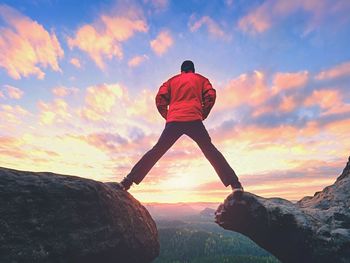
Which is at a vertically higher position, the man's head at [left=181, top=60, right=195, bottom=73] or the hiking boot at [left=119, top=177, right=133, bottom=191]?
the man's head at [left=181, top=60, right=195, bottom=73]

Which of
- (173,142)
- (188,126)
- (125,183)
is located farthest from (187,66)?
(125,183)

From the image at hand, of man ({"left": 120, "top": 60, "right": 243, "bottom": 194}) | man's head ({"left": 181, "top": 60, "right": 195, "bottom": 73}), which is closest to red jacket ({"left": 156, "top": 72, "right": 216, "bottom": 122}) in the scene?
man ({"left": 120, "top": 60, "right": 243, "bottom": 194})

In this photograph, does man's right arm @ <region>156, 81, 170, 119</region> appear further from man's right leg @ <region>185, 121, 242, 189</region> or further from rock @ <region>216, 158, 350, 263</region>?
rock @ <region>216, 158, 350, 263</region>

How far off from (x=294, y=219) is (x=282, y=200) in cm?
138

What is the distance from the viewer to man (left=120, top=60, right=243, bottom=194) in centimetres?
884

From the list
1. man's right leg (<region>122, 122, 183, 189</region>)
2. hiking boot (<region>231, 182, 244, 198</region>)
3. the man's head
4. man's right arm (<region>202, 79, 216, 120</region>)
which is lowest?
hiking boot (<region>231, 182, 244, 198</region>)

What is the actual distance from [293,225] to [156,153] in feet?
16.8

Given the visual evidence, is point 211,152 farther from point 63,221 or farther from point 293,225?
point 63,221

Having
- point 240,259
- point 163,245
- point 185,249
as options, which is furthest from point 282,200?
point 163,245

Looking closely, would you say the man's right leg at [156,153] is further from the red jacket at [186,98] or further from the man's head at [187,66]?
the man's head at [187,66]

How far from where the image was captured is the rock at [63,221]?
5984 millimetres

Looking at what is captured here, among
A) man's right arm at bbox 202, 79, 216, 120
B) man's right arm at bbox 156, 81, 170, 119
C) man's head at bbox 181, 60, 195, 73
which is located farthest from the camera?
man's head at bbox 181, 60, 195, 73

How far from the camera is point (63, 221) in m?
6.77

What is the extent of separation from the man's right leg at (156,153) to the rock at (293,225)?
2.89m
